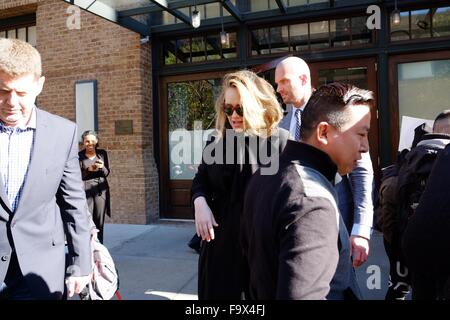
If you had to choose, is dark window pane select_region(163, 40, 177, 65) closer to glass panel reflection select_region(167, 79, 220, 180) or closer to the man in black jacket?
glass panel reflection select_region(167, 79, 220, 180)

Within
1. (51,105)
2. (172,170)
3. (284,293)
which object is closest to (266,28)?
(172,170)

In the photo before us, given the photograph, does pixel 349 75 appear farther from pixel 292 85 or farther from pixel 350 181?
pixel 350 181

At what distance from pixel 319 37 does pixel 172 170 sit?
12.1ft

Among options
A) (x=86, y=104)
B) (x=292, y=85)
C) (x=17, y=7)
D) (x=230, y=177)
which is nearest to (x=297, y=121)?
(x=292, y=85)

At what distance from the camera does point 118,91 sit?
24.1 ft

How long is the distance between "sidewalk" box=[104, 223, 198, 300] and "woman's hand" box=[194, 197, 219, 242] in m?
1.99

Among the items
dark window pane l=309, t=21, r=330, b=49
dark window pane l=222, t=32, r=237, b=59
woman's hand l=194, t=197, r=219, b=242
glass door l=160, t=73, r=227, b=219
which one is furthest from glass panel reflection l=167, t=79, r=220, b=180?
woman's hand l=194, t=197, r=219, b=242

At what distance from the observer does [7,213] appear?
5.97 feet

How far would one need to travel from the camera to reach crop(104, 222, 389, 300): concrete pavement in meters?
3.97

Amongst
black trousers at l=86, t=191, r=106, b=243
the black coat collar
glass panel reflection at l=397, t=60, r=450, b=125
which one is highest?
glass panel reflection at l=397, t=60, r=450, b=125

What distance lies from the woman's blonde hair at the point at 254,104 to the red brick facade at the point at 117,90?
5165 millimetres

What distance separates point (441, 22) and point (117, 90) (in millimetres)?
5709

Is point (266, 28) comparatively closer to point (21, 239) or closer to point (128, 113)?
point (128, 113)
